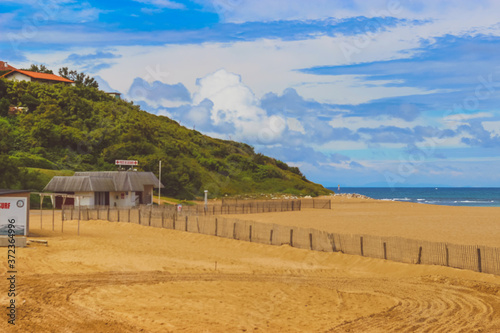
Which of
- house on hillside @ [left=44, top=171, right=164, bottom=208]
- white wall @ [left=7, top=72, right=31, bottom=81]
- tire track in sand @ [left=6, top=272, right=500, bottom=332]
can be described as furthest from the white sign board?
white wall @ [left=7, top=72, right=31, bottom=81]

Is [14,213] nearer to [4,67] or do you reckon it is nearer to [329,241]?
[329,241]

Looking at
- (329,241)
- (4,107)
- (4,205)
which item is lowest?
(329,241)

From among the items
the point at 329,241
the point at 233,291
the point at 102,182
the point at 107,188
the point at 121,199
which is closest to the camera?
the point at 233,291

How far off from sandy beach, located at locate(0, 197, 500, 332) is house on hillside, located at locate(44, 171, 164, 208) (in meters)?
29.7

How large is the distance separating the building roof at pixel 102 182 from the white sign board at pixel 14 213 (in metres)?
31.3

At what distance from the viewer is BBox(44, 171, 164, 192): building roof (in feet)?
193

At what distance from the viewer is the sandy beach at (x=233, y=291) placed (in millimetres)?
14195

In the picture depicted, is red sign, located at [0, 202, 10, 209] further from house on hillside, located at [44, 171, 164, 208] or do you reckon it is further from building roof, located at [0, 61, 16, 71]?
building roof, located at [0, 61, 16, 71]

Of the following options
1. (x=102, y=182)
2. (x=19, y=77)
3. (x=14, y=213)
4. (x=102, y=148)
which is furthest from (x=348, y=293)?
(x=19, y=77)

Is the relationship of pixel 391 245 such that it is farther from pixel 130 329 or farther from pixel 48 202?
pixel 48 202

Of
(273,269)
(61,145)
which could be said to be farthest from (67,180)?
(273,269)

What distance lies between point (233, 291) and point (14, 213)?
14888mm

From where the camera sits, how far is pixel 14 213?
90.2 feet

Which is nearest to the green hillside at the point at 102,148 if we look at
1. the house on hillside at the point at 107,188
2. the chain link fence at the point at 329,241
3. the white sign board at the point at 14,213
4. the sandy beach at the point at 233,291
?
the house on hillside at the point at 107,188
